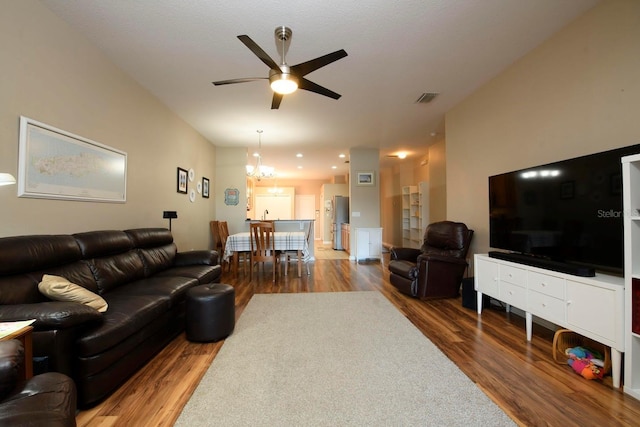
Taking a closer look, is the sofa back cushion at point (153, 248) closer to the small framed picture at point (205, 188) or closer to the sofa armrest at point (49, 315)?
the sofa armrest at point (49, 315)

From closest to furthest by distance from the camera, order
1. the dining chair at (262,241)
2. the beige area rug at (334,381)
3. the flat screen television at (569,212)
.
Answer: the beige area rug at (334,381) < the flat screen television at (569,212) < the dining chair at (262,241)

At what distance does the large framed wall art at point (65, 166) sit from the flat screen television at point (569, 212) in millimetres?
4079

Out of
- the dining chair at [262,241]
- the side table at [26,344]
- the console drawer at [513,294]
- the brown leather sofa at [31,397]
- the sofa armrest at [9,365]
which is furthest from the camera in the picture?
the dining chair at [262,241]

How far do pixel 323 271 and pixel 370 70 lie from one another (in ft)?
12.0

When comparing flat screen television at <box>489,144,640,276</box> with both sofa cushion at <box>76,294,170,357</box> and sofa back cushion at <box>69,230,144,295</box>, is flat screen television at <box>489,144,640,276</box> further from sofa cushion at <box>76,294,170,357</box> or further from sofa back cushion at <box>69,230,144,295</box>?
sofa back cushion at <box>69,230,144,295</box>

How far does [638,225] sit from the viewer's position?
162cm

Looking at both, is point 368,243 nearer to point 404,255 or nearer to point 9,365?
point 404,255

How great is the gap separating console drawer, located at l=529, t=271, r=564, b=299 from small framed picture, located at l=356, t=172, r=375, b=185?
4.70 metres

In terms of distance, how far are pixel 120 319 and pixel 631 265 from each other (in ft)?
10.2

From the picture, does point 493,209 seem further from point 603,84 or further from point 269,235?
point 269,235

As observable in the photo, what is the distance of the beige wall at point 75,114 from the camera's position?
193 centimetres

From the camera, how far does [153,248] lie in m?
3.25

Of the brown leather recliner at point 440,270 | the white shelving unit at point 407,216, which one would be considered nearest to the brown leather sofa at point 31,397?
the brown leather recliner at point 440,270

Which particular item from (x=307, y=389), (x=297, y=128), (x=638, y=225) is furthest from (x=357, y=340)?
(x=297, y=128)
